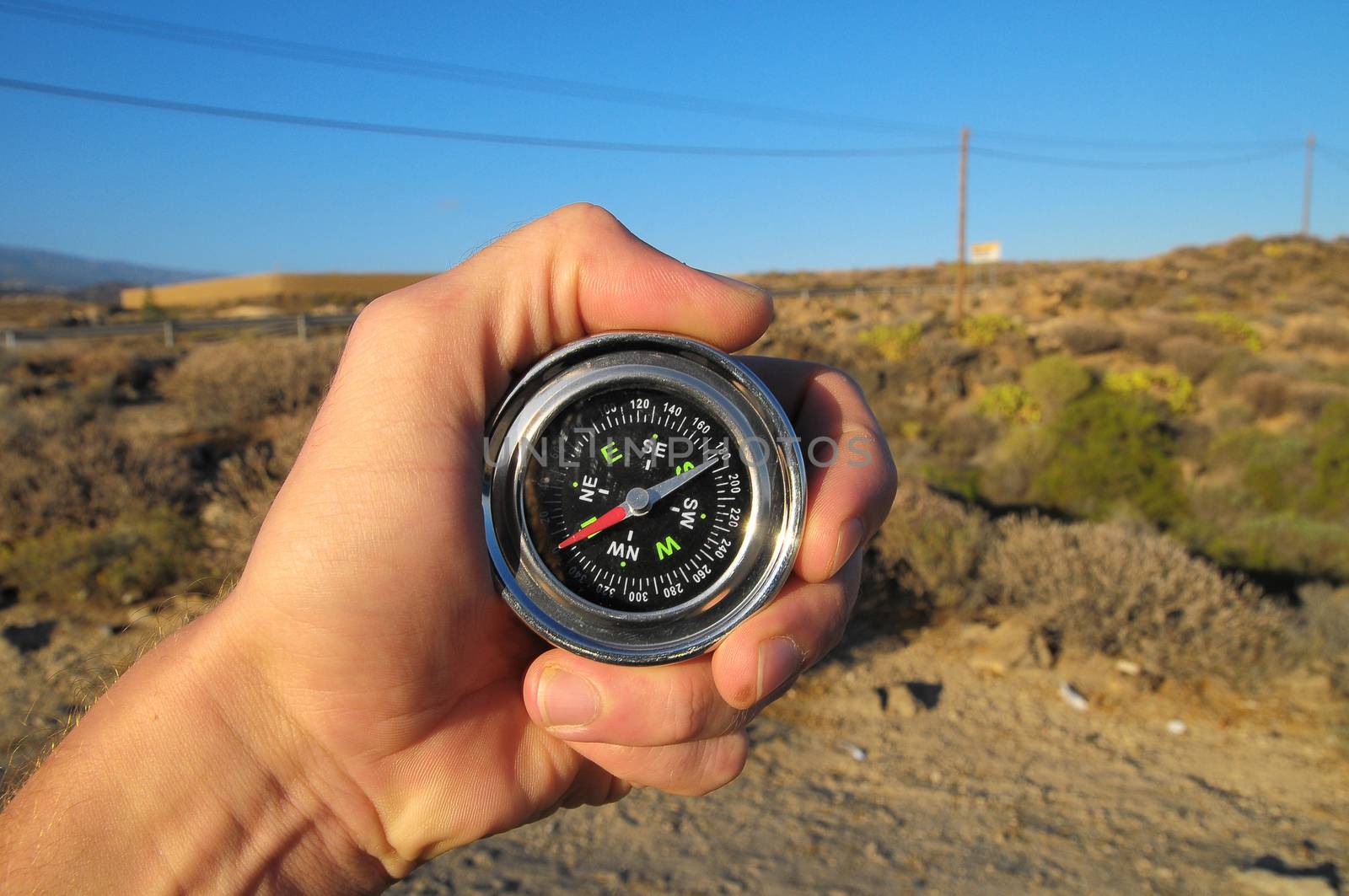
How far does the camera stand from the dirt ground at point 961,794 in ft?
13.6

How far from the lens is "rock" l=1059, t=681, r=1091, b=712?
589 cm

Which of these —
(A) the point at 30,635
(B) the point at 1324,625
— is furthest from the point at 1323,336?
(A) the point at 30,635

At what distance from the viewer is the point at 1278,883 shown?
3.99 m

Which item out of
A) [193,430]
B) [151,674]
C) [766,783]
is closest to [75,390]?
[193,430]

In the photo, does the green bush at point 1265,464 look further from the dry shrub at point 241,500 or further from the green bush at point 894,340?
the dry shrub at point 241,500

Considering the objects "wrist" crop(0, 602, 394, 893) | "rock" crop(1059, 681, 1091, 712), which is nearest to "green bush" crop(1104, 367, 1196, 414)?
"rock" crop(1059, 681, 1091, 712)

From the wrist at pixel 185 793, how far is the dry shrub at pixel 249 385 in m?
9.95

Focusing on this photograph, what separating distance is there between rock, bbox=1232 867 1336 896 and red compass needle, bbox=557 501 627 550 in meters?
4.04

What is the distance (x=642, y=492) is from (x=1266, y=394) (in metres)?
18.5

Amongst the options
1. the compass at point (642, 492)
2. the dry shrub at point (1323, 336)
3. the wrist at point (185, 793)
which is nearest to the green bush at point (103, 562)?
the wrist at point (185, 793)

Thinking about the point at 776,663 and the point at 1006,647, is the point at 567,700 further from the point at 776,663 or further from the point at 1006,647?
the point at 1006,647

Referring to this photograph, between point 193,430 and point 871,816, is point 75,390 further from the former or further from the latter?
point 871,816

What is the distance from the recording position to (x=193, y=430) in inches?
428

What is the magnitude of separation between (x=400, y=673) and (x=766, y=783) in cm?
369
